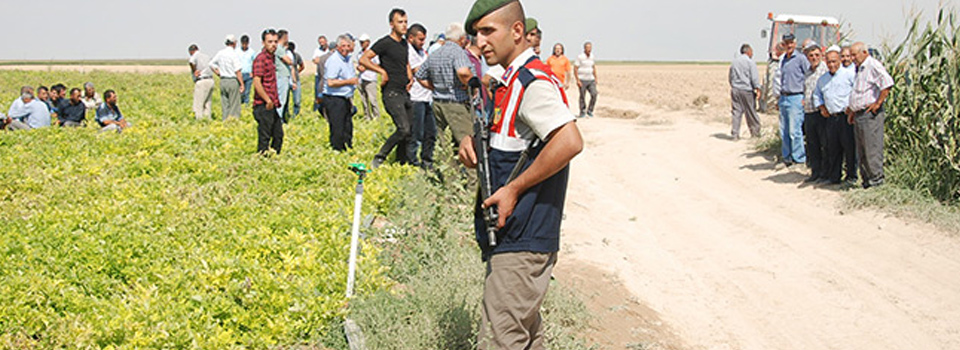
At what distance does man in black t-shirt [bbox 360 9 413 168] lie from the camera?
10914mm

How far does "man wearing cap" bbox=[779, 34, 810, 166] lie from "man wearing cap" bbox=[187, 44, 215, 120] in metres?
11.0

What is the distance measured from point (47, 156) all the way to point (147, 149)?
132 centimetres

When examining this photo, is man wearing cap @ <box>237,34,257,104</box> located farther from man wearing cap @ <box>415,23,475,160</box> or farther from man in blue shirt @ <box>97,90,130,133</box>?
man wearing cap @ <box>415,23,475,160</box>

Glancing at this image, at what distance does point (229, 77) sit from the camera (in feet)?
56.6

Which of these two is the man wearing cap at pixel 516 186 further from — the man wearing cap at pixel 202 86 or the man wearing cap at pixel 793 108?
the man wearing cap at pixel 202 86

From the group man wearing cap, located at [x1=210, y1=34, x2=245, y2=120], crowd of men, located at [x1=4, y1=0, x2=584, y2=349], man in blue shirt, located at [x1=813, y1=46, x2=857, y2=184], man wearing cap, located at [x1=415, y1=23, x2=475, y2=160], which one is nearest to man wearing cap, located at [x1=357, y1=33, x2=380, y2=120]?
crowd of men, located at [x1=4, y1=0, x2=584, y2=349]

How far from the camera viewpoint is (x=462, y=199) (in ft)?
27.8

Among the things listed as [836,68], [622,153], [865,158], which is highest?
[836,68]

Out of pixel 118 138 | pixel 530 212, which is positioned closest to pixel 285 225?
pixel 530 212

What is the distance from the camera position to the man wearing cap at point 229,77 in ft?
56.1

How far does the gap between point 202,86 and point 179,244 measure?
1221 centimetres

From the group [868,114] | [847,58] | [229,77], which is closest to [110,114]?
[229,77]

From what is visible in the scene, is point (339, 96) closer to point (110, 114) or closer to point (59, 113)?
point (110, 114)

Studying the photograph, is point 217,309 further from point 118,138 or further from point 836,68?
point 118,138
